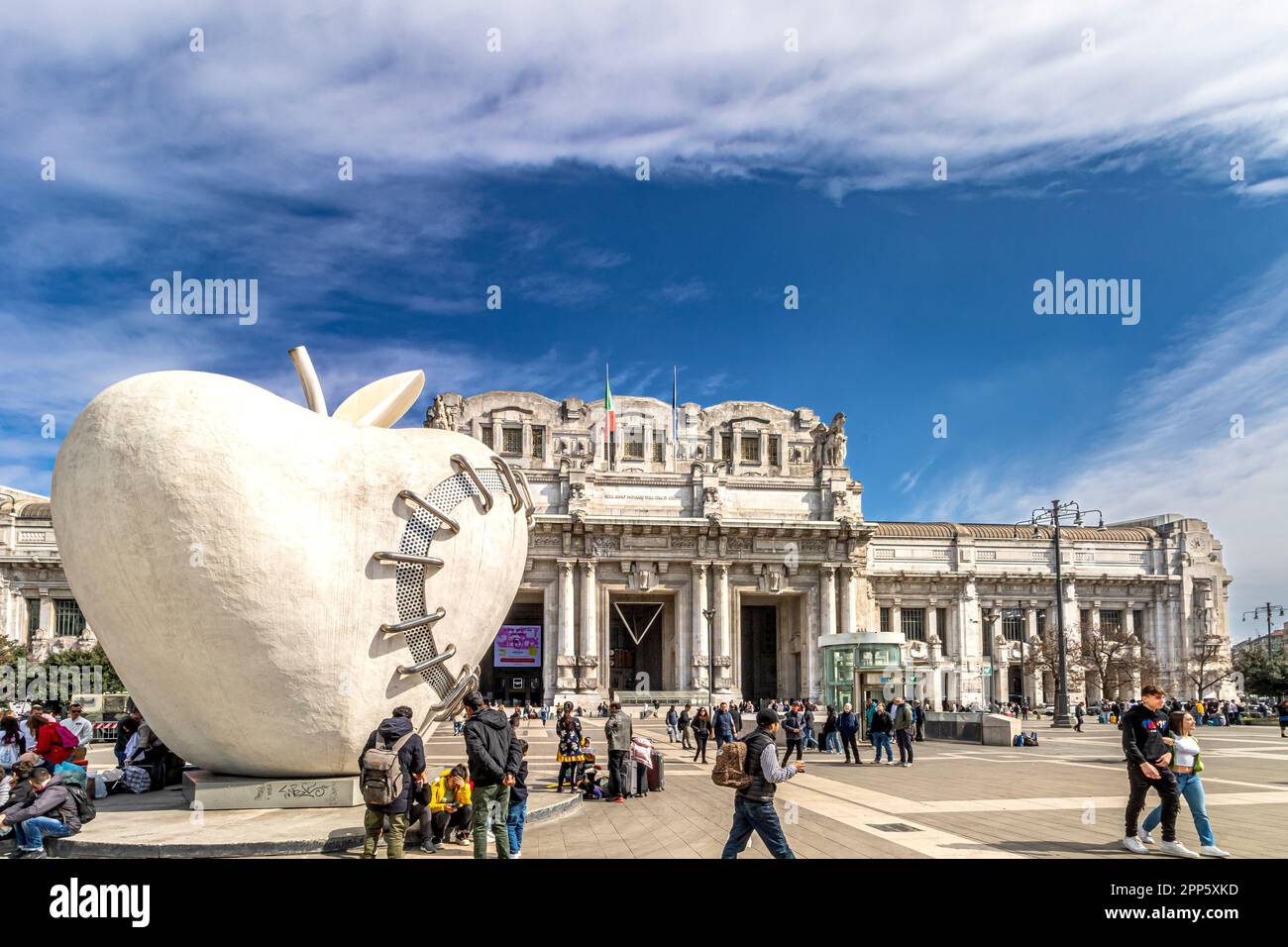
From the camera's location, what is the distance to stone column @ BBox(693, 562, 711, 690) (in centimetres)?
6312

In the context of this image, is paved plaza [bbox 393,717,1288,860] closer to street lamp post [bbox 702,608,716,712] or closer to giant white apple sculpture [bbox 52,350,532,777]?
giant white apple sculpture [bbox 52,350,532,777]

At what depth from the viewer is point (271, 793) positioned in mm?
12336

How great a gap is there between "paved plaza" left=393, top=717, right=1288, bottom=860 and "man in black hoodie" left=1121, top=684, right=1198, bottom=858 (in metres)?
0.44

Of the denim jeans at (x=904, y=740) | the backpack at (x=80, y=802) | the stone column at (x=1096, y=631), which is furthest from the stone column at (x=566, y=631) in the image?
the backpack at (x=80, y=802)

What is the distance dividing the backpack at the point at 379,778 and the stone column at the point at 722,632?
54.0m

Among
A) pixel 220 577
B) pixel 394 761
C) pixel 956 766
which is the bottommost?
pixel 956 766

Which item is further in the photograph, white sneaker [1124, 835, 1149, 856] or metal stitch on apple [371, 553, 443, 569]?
metal stitch on apple [371, 553, 443, 569]

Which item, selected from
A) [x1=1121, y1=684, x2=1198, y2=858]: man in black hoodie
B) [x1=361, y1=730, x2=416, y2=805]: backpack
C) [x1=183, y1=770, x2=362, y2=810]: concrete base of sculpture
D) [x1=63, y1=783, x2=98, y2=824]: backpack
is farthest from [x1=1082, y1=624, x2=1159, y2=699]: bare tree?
[x1=63, y1=783, x2=98, y2=824]: backpack
